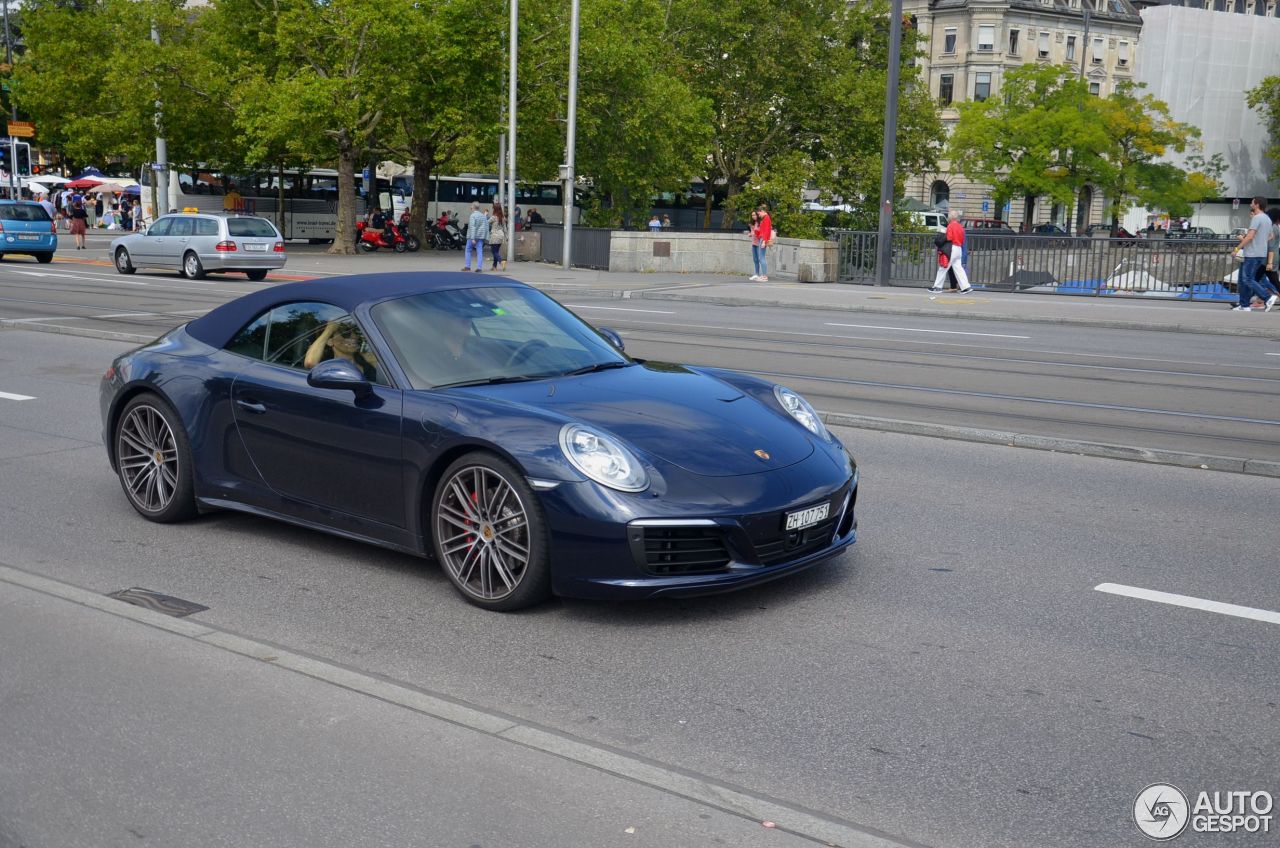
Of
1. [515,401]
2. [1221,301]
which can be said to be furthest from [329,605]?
[1221,301]

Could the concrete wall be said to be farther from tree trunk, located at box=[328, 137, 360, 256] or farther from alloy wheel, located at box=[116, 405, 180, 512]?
alloy wheel, located at box=[116, 405, 180, 512]

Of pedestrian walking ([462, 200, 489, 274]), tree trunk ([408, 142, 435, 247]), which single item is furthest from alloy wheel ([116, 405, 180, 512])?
tree trunk ([408, 142, 435, 247])

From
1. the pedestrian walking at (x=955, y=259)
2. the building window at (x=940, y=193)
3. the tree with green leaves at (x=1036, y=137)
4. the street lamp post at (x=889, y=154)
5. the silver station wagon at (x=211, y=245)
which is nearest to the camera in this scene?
the street lamp post at (x=889, y=154)

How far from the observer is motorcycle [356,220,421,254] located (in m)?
47.8

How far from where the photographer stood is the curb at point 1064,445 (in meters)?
8.62

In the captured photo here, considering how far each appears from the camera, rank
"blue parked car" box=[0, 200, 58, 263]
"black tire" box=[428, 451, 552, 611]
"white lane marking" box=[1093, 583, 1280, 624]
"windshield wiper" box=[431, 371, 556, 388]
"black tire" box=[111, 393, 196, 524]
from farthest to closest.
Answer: "blue parked car" box=[0, 200, 58, 263]
"black tire" box=[111, 393, 196, 524]
"windshield wiper" box=[431, 371, 556, 388]
"white lane marking" box=[1093, 583, 1280, 624]
"black tire" box=[428, 451, 552, 611]

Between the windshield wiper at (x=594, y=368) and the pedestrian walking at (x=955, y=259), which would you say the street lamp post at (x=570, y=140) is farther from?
the windshield wiper at (x=594, y=368)

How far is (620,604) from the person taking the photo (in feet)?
18.9

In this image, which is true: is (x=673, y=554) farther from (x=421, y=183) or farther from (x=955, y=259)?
(x=421, y=183)

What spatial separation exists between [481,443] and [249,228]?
26124 millimetres

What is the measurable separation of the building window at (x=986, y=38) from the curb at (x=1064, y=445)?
9171cm

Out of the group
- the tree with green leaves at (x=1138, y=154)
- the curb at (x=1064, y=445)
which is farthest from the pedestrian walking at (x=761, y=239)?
the tree with green leaves at (x=1138, y=154)

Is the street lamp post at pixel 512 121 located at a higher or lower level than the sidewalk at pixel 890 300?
Answer: higher

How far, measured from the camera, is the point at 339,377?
5809 millimetres
